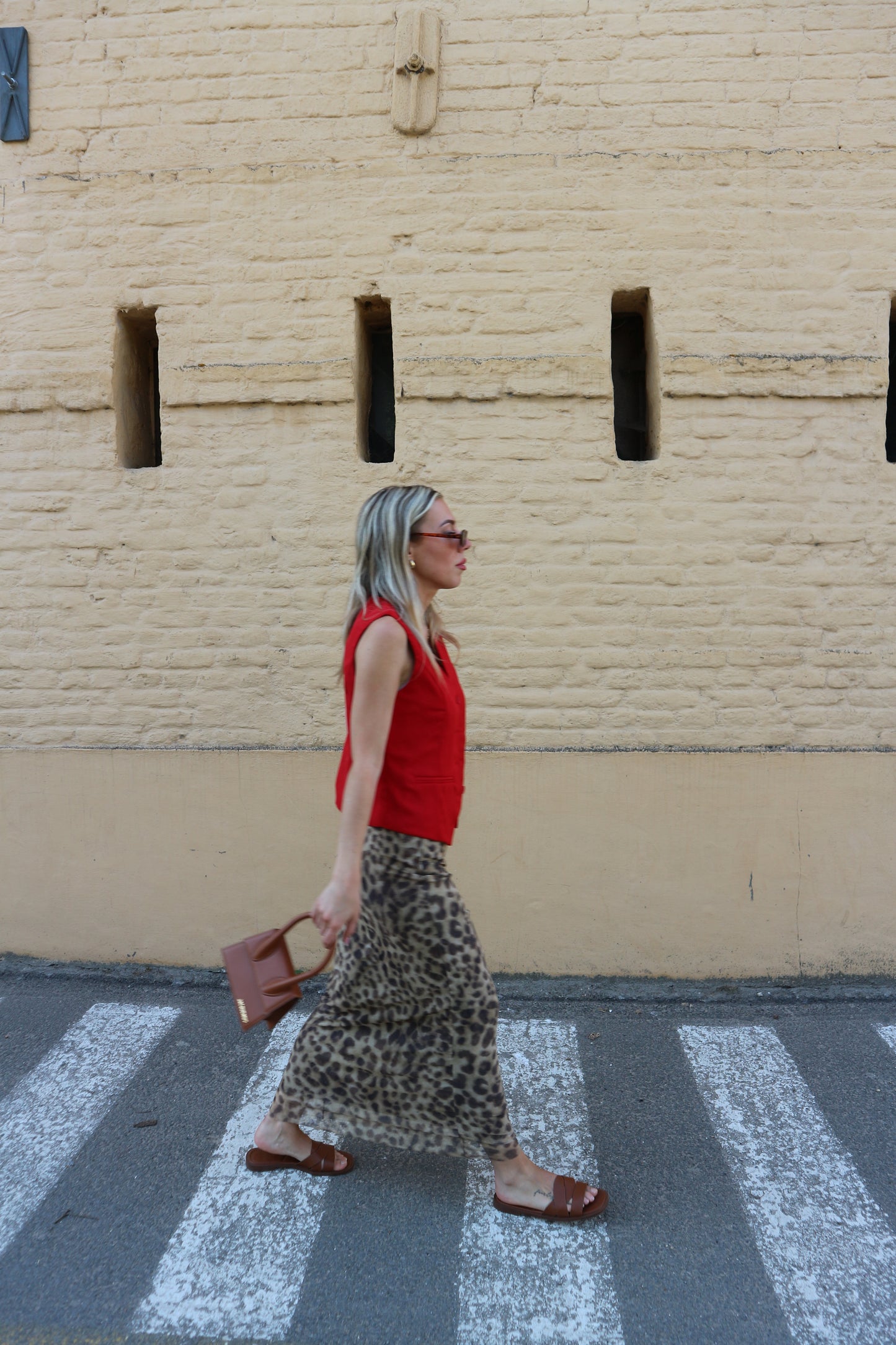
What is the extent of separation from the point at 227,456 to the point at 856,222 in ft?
9.92

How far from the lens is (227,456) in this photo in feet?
13.4

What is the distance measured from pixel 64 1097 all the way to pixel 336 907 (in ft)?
5.25

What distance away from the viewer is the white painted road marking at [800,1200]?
2059 mm

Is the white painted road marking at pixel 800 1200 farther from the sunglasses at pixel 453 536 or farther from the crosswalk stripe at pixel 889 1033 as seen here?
the sunglasses at pixel 453 536

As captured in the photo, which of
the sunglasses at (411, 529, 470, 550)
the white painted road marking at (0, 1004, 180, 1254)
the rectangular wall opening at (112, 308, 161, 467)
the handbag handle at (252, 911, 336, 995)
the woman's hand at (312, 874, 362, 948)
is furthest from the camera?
the rectangular wall opening at (112, 308, 161, 467)

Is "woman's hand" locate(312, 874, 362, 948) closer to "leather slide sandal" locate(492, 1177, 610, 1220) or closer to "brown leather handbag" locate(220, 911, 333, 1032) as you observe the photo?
"brown leather handbag" locate(220, 911, 333, 1032)

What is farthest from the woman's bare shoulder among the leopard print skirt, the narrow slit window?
the narrow slit window

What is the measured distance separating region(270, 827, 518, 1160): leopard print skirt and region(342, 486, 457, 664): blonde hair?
0.61 meters

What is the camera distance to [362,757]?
220 centimetres

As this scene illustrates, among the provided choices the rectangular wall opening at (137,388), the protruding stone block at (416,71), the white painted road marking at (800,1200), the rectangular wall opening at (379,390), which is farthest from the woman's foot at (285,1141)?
the protruding stone block at (416,71)

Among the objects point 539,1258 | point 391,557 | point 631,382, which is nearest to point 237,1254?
point 539,1258

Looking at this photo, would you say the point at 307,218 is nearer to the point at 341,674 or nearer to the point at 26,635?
the point at 26,635

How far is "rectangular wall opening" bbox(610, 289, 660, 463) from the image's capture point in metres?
4.22

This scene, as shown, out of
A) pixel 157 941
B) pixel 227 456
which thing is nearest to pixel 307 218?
pixel 227 456
